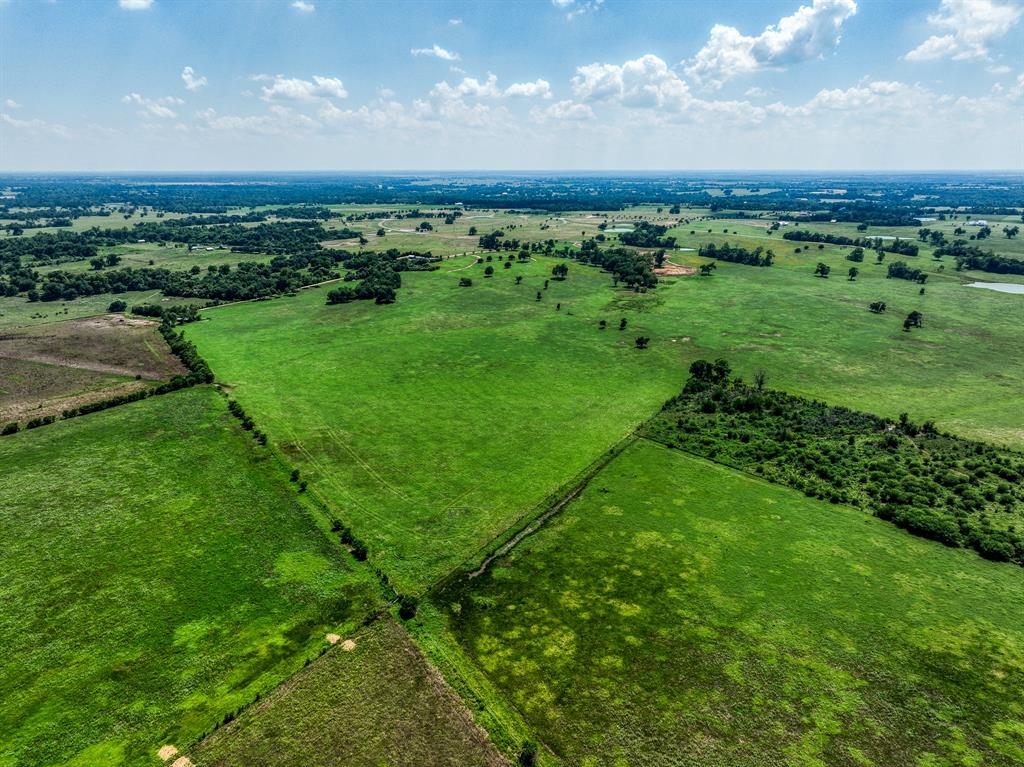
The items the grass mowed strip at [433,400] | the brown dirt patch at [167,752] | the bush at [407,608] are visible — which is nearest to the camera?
the brown dirt patch at [167,752]

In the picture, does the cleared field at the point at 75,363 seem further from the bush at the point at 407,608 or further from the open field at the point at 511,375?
the bush at the point at 407,608

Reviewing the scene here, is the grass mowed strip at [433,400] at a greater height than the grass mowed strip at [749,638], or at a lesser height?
greater

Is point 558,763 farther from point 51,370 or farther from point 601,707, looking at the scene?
point 51,370

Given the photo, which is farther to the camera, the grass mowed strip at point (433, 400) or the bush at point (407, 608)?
the grass mowed strip at point (433, 400)

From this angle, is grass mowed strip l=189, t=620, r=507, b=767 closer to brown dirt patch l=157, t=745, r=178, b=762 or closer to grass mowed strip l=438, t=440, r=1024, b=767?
brown dirt patch l=157, t=745, r=178, b=762

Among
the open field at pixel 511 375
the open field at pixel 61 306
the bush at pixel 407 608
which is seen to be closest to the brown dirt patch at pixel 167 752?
the bush at pixel 407 608

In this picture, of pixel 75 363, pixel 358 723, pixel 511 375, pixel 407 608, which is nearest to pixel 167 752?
pixel 358 723

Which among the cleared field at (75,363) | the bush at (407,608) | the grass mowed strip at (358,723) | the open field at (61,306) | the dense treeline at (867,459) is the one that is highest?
the open field at (61,306)
